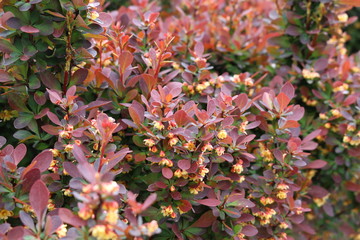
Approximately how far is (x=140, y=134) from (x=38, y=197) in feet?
1.67

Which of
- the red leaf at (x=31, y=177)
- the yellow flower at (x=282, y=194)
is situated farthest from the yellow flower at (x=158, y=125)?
the yellow flower at (x=282, y=194)

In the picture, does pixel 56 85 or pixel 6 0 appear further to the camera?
pixel 56 85

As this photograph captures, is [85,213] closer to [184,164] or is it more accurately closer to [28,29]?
[184,164]

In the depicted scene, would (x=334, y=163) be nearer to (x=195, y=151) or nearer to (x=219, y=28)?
(x=219, y=28)

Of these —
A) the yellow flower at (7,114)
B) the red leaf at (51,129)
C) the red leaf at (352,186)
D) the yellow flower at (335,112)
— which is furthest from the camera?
the red leaf at (352,186)

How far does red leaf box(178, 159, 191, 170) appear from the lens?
1.40 metres

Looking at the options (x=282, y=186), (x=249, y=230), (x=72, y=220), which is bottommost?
(x=249, y=230)

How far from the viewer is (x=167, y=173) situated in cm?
142

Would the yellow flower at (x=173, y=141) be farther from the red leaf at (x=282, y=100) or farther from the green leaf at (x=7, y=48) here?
the green leaf at (x=7, y=48)

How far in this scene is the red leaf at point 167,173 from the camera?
141 centimetres

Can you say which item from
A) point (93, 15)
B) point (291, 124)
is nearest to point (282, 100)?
point (291, 124)

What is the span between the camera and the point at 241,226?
160cm

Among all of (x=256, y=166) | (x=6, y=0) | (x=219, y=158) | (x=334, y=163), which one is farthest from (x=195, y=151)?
(x=334, y=163)

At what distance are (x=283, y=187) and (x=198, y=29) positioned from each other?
113 cm
